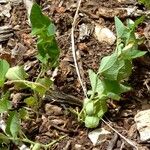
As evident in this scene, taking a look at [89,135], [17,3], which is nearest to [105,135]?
[89,135]

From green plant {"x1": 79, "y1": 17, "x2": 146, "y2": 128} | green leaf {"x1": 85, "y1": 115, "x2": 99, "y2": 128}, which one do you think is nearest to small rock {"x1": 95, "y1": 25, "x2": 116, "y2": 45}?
green plant {"x1": 79, "y1": 17, "x2": 146, "y2": 128}

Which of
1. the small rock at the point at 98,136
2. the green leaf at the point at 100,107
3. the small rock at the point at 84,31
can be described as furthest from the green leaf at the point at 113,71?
the small rock at the point at 84,31

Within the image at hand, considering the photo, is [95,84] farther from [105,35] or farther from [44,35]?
[105,35]

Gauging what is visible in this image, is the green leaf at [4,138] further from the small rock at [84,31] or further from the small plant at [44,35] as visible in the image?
the small rock at [84,31]

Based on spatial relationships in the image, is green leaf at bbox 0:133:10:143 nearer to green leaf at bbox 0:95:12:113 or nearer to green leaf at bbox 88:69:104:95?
green leaf at bbox 0:95:12:113

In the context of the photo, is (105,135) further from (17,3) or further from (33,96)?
(17,3)

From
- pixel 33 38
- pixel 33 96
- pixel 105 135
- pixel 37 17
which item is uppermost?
pixel 37 17
